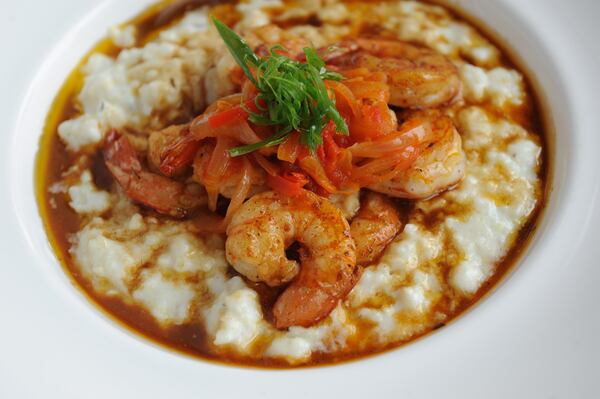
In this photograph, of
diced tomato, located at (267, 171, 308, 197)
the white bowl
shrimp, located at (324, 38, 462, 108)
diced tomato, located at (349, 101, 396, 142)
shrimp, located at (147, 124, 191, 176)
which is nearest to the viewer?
the white bowl

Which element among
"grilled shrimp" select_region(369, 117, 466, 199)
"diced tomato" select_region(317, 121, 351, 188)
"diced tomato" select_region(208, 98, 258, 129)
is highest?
"diced tomato" select_region(208, 98, 258, 129)

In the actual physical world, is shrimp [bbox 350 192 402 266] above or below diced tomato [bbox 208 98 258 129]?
below

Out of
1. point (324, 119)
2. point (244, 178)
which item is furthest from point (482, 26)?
point (244, 178)

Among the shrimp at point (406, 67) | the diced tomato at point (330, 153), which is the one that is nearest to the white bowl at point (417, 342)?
the shrimp at point (406, 67)

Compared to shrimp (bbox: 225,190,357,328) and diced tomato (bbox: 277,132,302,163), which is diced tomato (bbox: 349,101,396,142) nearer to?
diced tomato (bbox: 277,132,302,163)

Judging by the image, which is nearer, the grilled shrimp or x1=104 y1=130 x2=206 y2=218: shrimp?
the grilled shrimp

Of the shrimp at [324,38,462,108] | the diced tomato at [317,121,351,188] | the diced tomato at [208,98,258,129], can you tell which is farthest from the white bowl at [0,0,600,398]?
the diced tomato at [208,98,258,129]

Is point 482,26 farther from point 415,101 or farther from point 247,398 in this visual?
point 247,398

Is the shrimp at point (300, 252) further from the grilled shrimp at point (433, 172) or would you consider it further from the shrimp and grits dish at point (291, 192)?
the grilled shrimp at point (433, 172)

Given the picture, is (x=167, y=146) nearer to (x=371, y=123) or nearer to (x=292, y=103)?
(x=292, y=103)
